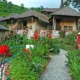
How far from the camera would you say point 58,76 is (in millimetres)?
12812

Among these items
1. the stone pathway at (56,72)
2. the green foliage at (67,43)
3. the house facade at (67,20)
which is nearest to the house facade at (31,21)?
the house facade at (67,20)

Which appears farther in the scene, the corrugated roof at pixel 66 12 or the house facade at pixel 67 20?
the house facade at pixel 67 20

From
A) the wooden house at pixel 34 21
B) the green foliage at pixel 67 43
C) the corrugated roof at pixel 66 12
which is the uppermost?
the corrugated roof at pixel 66 12

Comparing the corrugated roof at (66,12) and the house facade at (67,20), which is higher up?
the corrugated roof at (66,12)

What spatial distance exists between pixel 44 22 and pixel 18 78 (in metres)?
37.7

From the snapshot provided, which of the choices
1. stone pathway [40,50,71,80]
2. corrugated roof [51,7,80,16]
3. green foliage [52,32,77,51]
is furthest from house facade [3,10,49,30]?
stone pathway [40,50,71,80]

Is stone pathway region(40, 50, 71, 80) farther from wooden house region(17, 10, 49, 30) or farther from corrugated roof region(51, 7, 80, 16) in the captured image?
wooden house region(17, 10, 49, 30)

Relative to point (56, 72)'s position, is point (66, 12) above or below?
above

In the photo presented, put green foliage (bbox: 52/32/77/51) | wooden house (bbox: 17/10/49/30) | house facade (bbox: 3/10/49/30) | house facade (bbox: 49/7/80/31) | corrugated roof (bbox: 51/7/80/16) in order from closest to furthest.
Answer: green foliage (bbox: 52/32/77/51) → corrugated roof (bbox: 51/7/80/16) → house facade (bbox: 49/7/80/31) → wooden house (bbox: 17/10/49/30) → house facade (bbox: 3/10/49/30)

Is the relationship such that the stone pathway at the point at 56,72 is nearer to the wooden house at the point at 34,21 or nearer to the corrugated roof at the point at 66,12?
the corrugated roof at the point at 66,12

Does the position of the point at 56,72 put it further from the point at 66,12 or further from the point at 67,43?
the point at 66,12

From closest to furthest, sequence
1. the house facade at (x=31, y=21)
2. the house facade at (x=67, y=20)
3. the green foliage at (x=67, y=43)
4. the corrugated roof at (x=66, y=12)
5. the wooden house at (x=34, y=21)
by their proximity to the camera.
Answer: the green foliage at (x=67, y=43) → the corrugated roof at (x=66, y=12) → the house facade at (x=67, y=20) → the wooden house at (x=34, y=21) → the house facade at (x=31, y=21)

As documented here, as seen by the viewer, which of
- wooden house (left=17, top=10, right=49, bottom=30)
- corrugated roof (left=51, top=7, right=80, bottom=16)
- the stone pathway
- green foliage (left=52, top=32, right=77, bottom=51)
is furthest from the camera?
wooden house (left=17, top=10, right=49, bottom=30)

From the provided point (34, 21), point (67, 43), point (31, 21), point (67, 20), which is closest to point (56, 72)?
point (67, 43)
